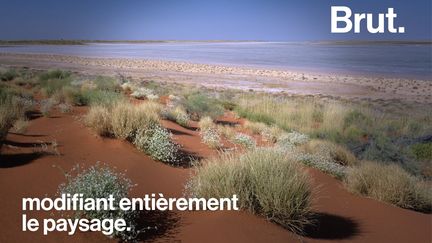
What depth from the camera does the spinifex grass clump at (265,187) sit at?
5.14 m

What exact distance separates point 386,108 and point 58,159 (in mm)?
17087

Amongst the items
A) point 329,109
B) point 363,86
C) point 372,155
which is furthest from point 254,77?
point 372,155

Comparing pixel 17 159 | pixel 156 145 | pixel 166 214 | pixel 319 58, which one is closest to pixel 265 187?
pixel 166 214

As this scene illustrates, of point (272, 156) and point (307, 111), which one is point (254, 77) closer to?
point (307, 111)

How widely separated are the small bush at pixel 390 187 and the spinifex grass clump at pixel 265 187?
2.36 m

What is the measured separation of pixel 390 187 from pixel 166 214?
4.04m

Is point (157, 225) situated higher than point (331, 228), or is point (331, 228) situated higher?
point (157, 225)

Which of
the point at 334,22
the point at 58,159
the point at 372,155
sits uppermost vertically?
the point at 334,22

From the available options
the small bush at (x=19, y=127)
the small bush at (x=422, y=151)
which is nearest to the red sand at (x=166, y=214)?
the small bush at (x=19, y=127)

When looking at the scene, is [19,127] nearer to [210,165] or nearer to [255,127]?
[210,165]

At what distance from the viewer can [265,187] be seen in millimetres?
5152

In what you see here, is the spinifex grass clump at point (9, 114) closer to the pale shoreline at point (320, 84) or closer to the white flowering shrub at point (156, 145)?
the white flowering shrub at point (156, 145)

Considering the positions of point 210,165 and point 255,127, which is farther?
point 255,127

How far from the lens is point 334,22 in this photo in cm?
1057
